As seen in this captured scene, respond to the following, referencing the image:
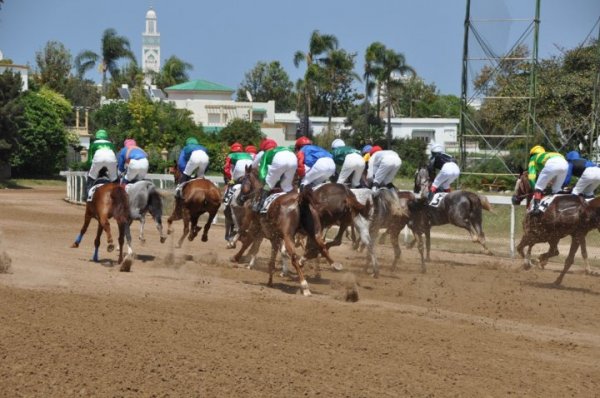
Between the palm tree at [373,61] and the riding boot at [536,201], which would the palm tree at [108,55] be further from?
the riding boot at [536,201]

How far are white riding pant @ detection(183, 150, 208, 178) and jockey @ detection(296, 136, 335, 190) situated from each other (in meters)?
3.00

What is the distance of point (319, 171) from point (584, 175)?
4.65m

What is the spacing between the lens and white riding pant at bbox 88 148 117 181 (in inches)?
687

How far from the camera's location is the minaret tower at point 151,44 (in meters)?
188

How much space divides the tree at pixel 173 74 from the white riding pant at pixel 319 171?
97853mm

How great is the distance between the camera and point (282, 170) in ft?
49.3

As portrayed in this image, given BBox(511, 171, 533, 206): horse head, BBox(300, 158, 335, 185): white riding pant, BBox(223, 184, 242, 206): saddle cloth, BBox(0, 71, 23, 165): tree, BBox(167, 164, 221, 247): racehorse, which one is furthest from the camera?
BBox(0, 71, 23, 165): tree

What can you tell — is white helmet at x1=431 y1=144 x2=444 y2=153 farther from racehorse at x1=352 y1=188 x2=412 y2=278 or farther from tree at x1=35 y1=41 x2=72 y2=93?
tree at x1=35 y1=41 x2=72 y2=93

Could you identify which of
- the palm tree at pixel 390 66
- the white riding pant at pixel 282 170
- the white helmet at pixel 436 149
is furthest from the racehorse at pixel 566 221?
the palm tree at pixel 390 66

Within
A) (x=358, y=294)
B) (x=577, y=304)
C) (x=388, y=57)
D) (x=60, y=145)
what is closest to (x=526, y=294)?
(x=577, y=304)

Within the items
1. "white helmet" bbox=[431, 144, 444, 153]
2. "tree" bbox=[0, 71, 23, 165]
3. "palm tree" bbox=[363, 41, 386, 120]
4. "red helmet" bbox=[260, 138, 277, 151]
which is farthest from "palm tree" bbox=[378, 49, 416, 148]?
"red helmet" bbox=[260, 138, 277, 151]

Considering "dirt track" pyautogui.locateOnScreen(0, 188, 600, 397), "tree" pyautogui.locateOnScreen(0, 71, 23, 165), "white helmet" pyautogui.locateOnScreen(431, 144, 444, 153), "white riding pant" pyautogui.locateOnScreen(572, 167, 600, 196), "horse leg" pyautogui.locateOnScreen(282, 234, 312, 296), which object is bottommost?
"dirt track" pyautogui.locateOnScreen(0, 188, 600, 397)

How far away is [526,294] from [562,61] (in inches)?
1465

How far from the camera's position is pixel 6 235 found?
73.2 feet
